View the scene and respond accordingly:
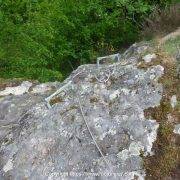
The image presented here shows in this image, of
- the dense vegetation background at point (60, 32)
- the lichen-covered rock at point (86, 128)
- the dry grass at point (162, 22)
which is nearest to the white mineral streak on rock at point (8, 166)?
the lichen-covered rock at point (86, 128)

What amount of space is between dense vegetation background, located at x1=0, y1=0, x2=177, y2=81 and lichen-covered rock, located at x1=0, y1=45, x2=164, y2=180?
92.1 inches

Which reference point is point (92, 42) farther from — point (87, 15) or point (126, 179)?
point (126, 179)

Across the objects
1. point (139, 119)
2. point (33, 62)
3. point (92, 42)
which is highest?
point (139, 119)

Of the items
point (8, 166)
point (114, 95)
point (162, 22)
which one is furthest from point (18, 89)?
point (162, 22)

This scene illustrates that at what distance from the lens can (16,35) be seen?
8445mm

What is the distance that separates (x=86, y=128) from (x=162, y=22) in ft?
13.1

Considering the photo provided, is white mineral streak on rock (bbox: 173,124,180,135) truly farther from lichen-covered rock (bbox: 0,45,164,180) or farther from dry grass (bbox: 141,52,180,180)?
lichen-covered rock (bbox: 0,45,164,180)

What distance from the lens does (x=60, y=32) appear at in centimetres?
932

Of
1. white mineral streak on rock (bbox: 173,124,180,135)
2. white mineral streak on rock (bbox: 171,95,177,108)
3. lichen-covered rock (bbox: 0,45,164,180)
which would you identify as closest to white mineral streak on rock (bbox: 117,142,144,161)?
lichen-covered rock (bbox: 0,45,164,180)

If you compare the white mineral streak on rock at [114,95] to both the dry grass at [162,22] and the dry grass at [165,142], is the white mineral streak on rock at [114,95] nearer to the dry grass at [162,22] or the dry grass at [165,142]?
the dry grass at [165,142]

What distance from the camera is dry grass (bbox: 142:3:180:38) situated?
8188 mm

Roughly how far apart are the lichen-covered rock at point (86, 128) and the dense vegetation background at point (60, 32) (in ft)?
7.67

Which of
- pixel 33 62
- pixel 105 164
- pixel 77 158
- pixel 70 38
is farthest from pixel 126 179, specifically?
pixel 70 38

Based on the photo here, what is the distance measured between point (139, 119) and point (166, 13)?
3979mm
